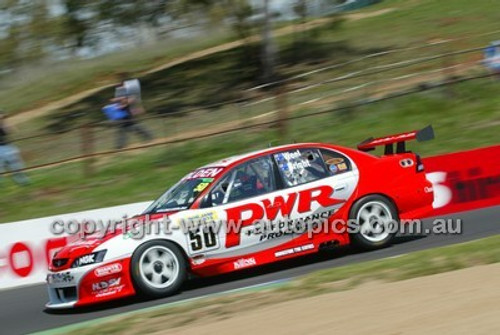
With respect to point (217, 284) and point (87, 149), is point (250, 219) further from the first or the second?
point (87, 149)

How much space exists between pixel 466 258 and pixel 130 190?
9222mm

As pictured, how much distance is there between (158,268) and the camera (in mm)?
9297

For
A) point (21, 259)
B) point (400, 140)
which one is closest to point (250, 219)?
point (400, 140)

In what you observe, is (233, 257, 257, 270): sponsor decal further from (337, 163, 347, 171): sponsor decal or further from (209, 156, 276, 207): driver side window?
(337, 163, 347, 171): sponsor decal

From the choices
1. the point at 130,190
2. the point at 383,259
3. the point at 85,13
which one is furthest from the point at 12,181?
the point at 85,13

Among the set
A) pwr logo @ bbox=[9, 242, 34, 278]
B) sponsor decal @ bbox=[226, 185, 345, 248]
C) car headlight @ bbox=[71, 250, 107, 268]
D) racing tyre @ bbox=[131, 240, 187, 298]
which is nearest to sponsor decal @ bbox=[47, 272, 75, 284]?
car headlight @ bbox=[71, 250, 107, 268]

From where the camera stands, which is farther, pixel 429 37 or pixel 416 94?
pixel 429 37

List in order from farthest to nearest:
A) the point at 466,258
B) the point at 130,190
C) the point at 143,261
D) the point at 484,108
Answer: the point at 484,108, the point at 130,190, the point at 143,261, the point at 466,258

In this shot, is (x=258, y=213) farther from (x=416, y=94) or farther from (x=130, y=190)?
(x=416, y=94)

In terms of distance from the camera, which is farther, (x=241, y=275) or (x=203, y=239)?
(x=241, y=275)

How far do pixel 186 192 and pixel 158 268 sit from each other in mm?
1085

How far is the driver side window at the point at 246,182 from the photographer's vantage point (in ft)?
32.0

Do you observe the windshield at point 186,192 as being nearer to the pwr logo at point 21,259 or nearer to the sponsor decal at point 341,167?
the sponsor decal at point 341,167

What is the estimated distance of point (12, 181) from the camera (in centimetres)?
1759
